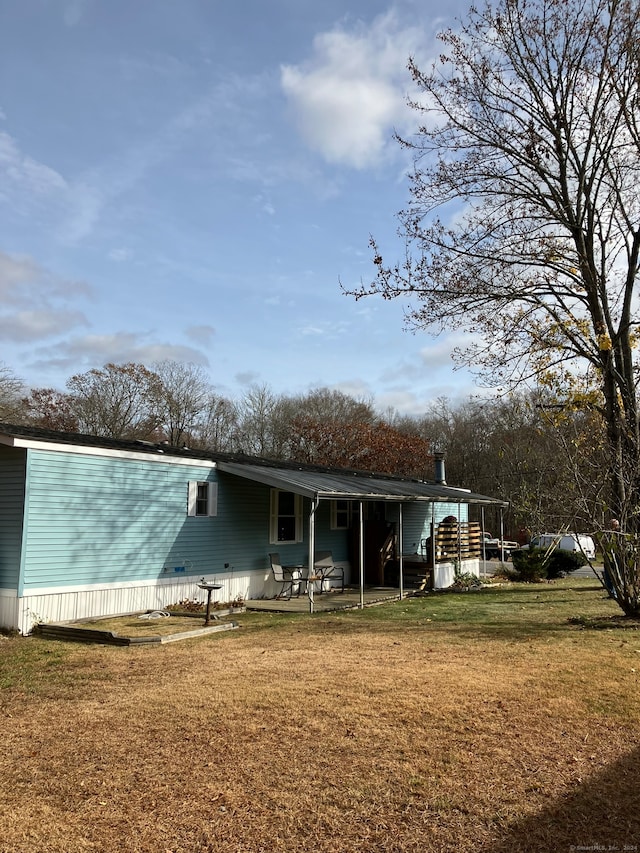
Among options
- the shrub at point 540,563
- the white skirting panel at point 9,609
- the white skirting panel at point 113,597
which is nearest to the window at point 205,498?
the white skirting panel at point 113,597

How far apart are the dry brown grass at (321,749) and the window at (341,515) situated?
8.75 m

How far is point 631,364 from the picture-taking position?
1372 centimetres

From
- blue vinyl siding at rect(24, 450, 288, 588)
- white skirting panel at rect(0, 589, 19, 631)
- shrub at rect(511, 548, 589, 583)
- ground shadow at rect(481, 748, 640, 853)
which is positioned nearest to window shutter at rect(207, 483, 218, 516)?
blue vinyl siding at rect(24, 450, 288, 588)

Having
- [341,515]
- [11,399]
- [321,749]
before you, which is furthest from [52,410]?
[321,749]

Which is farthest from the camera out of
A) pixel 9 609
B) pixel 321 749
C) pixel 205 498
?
pixel 205 498

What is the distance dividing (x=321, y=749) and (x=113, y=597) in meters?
7.59

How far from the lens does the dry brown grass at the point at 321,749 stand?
146 inches

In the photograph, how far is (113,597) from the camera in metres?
11.5

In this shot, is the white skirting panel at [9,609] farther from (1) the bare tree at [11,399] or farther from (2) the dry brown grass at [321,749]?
(1) the bare tree at [11,399]

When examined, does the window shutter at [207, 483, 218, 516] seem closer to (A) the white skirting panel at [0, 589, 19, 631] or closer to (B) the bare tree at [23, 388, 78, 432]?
(A) the white skirting panel at [0, 589, 19, 631]

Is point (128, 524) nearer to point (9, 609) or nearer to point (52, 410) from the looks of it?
point (9, 609)

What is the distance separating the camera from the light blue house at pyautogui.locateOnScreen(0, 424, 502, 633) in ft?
33.4

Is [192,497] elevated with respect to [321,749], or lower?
elevated

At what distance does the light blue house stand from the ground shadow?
7958 mm
